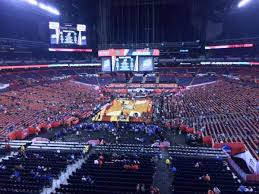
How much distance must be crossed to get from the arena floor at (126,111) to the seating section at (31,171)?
15.2m

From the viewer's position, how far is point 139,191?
13.7 m

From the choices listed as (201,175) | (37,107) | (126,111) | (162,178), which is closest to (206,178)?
(201,175)

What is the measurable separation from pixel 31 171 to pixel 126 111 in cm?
2424

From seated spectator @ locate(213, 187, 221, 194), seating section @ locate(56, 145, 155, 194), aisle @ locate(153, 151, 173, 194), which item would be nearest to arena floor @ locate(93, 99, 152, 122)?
seating section @ locate(56, 145, 155, 194)

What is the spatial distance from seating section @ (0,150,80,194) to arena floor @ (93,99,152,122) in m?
15.2

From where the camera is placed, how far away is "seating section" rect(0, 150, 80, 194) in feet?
47.3

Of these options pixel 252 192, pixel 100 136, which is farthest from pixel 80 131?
pixel 252 192

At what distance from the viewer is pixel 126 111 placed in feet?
131

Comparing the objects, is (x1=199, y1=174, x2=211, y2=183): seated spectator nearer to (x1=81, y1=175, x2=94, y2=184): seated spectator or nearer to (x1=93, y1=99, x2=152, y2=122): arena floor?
(x1=81, y1=175, x2=94, y2=184): seated spectator

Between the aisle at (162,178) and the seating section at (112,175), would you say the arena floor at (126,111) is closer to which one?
the seating section at (112,175)

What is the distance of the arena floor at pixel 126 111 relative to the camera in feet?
117

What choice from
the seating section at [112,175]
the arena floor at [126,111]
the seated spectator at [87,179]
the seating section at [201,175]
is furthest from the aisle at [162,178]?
the arena floor at [126,111]

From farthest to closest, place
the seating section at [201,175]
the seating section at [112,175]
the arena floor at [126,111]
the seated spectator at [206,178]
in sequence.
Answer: the arena floor at [126,111] < the seated spectator at [206,178] < the seating section at [112,175] < the seating section at [201,175]

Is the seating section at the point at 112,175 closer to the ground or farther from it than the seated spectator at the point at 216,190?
closer to the ground
